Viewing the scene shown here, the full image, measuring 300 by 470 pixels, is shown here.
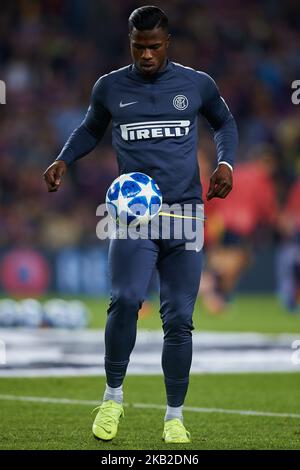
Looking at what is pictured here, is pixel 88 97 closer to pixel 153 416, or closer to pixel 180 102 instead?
pixel 153 416

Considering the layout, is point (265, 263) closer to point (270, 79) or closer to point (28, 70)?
point (270, 79)

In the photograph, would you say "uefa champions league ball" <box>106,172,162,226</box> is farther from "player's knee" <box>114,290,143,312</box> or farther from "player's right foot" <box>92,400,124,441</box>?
"player's right foot" <box>92,400,124,441</box>

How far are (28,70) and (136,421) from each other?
51.2ft

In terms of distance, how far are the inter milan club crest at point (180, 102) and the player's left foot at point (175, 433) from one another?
1.60 meters

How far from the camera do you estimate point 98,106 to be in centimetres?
621

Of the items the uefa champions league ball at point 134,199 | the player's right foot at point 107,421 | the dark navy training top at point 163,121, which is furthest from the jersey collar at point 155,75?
the player's right foot at point 107,421

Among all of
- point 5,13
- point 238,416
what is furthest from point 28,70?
point 238,416

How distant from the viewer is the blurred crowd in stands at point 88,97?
18531 mm

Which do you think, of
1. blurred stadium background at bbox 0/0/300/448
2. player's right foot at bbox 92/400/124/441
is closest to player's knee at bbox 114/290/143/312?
player's right foot at bbox 92/400/124/441

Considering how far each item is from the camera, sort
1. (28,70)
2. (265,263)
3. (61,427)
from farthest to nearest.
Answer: (28,70), (265,263), (61,427)

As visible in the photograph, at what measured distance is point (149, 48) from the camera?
230 inches

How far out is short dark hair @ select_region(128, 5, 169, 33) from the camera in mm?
5809

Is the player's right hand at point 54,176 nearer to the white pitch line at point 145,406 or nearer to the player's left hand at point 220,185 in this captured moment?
the player's left hand at point 220,185

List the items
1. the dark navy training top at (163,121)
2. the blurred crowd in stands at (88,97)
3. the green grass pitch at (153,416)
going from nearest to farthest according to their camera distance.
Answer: the green grass pitch at (153,416) → the dark navy training top at (163,121) → the blurred crowd in stands at (88,97)
